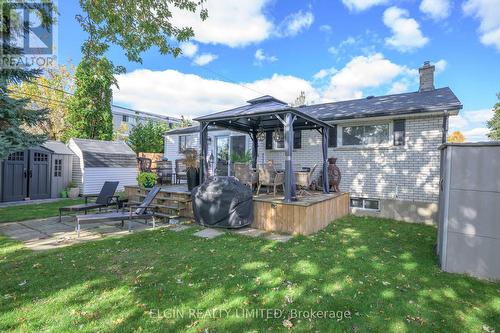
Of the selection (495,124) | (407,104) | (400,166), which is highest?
(495,124)

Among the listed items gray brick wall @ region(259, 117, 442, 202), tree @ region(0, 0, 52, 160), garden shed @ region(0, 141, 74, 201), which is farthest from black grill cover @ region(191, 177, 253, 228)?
garden shed @ region(0, 141, 74, 201)

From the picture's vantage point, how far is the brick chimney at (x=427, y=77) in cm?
1045

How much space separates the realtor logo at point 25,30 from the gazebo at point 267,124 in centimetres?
450

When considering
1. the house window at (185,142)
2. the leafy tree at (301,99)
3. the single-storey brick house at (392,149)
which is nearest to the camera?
the single-storey brick house at (392,149)

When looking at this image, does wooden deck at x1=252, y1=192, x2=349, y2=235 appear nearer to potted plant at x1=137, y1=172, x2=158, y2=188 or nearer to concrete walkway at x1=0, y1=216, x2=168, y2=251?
concrete walkway at x1=0, y1=216, x2=168, y2=251

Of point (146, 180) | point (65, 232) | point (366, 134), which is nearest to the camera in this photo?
point (65, 232)

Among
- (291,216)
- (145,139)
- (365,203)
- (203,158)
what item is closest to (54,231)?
(203,158)

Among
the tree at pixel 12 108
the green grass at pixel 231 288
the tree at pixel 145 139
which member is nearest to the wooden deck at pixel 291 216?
the green grass at pixel 231 288

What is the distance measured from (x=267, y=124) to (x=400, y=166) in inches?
190

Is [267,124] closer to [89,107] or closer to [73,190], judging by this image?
[73,190]

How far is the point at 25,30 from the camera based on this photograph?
23.9 ft

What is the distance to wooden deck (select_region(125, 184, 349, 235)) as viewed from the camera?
6.05 meters

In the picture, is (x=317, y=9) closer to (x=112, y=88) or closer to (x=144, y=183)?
(x=144, y=183)

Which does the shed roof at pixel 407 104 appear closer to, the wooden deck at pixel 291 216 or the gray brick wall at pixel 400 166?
the gray brick wall at pixel 400 166
